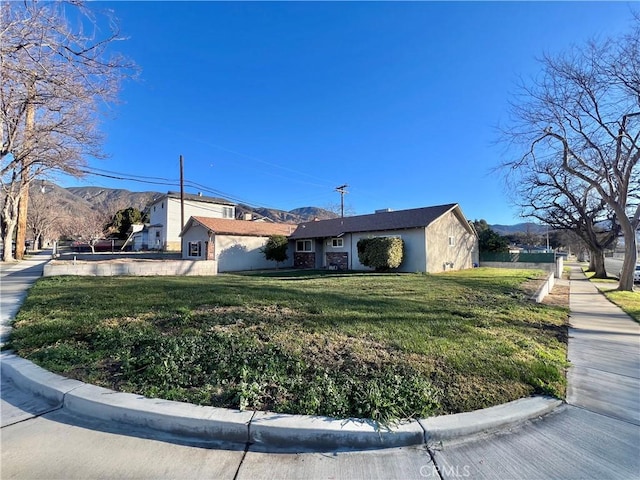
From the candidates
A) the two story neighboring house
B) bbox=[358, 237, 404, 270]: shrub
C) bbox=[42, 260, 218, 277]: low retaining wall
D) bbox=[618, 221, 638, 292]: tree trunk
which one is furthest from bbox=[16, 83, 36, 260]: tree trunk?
bbox=[618, 221, 638, 292]: tree trunk

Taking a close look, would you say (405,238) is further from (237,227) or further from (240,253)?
(237,227)

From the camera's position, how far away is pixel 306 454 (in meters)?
2.41

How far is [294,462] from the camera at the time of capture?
7.57 feet

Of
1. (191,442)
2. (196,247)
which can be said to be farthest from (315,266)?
(191,442)

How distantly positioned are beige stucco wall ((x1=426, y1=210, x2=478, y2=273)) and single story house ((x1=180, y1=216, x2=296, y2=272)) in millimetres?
10676

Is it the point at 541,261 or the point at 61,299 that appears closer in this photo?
the point at 61,299

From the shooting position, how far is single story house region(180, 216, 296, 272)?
2072 cm

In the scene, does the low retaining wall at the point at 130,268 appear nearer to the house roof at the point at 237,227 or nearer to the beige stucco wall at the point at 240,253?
the beige stucco wall at the point at 240,253

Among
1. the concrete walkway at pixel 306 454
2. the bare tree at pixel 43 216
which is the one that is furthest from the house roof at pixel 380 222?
the bare tree at pixel 43 216

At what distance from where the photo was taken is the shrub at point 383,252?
18.2m

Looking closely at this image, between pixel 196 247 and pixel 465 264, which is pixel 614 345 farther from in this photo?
pixel 196 247

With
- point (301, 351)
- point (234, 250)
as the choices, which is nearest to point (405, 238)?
point (234, 250)

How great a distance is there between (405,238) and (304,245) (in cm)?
810

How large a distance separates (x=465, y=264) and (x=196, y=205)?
101ft
